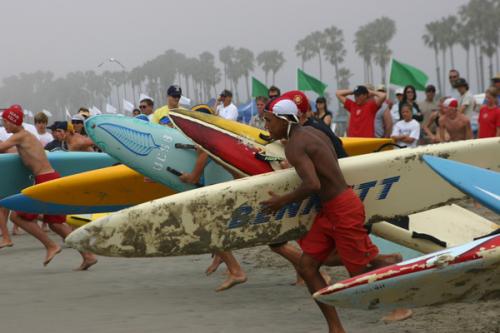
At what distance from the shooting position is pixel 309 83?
786 inches

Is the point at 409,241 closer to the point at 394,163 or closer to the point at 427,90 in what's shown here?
the point at 394,163

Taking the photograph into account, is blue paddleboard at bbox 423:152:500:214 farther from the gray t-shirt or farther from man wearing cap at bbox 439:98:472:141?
the gray t-shirt

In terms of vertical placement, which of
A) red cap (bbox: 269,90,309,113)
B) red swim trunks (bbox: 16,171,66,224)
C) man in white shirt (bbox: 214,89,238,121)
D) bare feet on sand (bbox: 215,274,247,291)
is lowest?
bare feet on sand (bbox: 215,274,247,291)

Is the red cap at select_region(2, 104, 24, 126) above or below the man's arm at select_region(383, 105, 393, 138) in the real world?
above

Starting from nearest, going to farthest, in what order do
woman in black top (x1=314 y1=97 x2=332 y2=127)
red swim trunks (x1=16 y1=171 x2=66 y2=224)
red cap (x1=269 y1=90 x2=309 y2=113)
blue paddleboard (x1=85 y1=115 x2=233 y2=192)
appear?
red cap (x1=269 y1=90 x2=309 y2=113) < blue paddleboard (x1=85 y1=115 x2=233 y2=192) < red swim trunks (x1=16 y1=171 x2=66 y2=224) < woman in black top (x1=314 y1=97 x2=332 y2=127)

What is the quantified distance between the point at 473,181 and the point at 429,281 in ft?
2.51

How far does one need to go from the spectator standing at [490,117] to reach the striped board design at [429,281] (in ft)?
23.7

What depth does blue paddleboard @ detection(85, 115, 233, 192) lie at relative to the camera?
8.48 m

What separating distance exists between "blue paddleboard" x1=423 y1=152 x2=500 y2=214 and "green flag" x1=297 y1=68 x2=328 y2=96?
14.5m

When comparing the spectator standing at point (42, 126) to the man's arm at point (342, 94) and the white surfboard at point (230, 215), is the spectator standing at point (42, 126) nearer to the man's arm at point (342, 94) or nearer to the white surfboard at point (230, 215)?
the man's arm at point (342, 94)

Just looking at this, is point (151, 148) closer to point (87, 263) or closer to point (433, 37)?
point (87, 263)

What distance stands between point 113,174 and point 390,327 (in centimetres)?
438

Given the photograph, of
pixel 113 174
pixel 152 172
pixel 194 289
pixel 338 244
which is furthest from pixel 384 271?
pixel 113 174

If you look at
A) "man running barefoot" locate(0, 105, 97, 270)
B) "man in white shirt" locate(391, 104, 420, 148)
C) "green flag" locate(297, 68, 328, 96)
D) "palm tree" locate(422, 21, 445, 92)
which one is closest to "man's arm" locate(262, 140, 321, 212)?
"man running barefoot" locate(0, 105, 97, 270)
